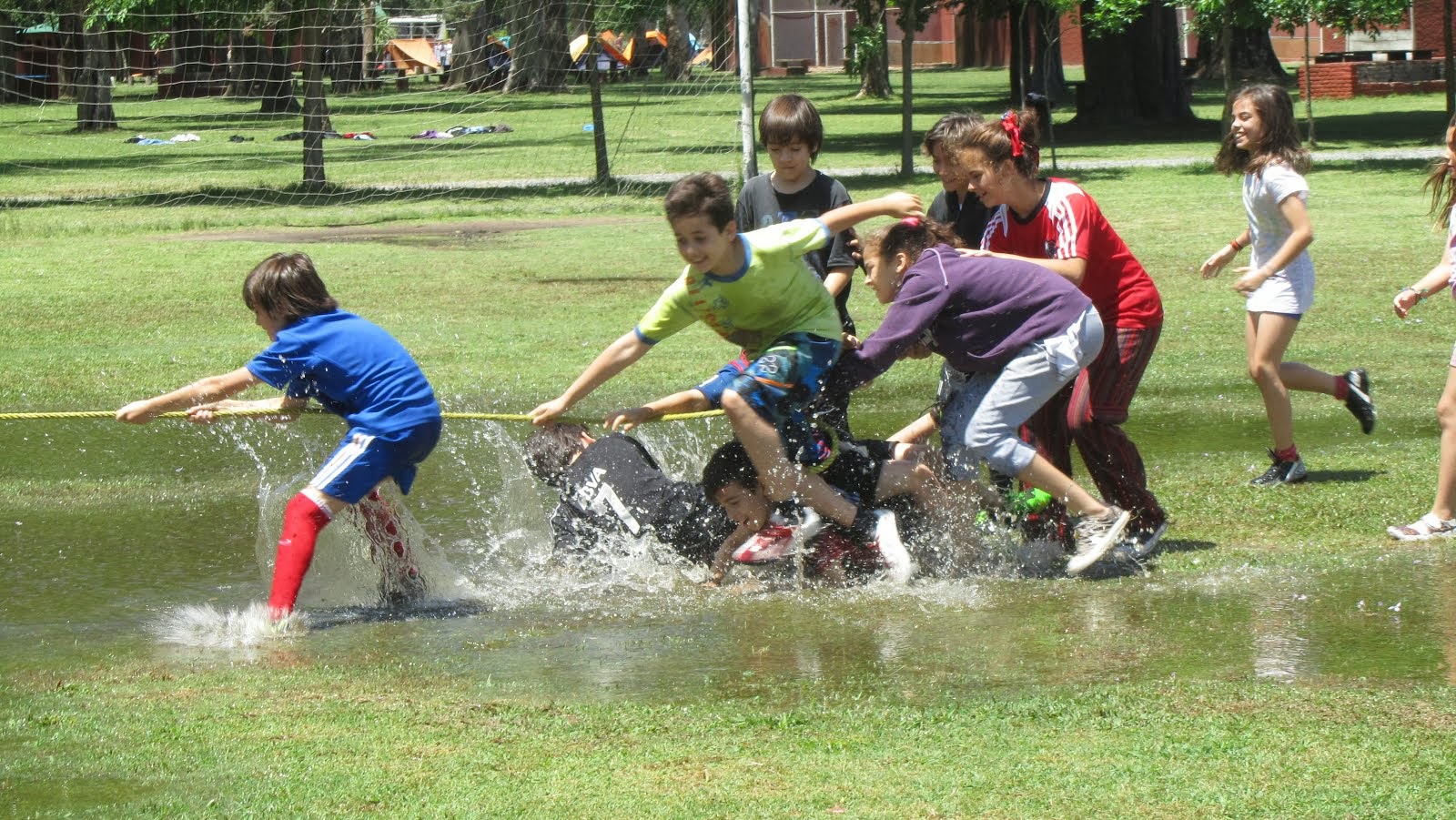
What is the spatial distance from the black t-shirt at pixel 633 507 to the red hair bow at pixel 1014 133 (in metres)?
1.74

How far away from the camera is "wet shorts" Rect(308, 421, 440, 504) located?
5844 millimetres

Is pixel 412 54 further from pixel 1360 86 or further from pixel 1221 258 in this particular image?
pixel 1221 258

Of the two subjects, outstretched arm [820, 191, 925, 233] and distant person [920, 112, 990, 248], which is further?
distant person [920, 112, 990, 248]

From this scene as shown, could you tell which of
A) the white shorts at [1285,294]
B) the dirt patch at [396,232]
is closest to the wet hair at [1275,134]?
the white shorts at [1285,294]

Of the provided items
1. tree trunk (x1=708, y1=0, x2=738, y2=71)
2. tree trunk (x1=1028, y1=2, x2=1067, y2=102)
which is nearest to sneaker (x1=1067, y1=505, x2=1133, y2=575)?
tree trunk (x1=708, y1=0, x2=738, y2=71)

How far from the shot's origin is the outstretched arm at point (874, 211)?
5824 millimetres

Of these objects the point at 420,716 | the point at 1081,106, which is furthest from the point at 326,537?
the point at 1081,106

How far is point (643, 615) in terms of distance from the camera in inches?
225

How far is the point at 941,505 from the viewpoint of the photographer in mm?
6285

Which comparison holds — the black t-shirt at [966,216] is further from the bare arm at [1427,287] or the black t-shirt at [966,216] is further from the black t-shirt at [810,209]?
the bare arm at [1427,287]

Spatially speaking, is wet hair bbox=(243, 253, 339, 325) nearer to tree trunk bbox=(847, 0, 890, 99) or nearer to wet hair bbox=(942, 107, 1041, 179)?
wet hair bbox=(942, 107, 1041, 179)

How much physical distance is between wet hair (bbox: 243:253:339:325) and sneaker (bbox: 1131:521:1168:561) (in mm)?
3173

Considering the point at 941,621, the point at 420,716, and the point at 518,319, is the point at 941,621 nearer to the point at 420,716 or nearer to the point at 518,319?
the point at 420,716

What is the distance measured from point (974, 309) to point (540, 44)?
2287 cm
